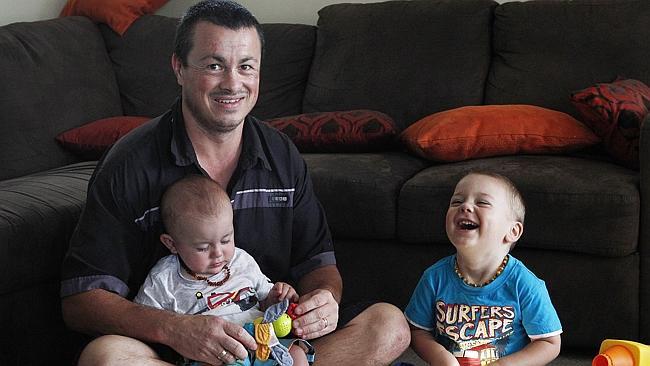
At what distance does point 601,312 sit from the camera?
2855mm

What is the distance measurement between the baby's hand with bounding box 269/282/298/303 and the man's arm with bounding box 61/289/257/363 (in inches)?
6.8

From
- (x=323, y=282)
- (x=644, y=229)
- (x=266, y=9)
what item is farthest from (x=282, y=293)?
(x=266, y=9)

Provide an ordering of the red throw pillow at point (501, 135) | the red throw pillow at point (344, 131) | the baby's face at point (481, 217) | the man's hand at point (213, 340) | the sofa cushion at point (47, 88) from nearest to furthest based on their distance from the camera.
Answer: the man's hand at point (213, 340) < the baby's face at point (481, 217) < the red throw pillow at point (501, 135) < the red throw pillow at point (344, 131) < the sofa cushion at point (47, 88)

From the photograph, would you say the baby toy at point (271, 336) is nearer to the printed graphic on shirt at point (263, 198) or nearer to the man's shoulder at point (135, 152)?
the printed graphic on shirt at point (263, 198)

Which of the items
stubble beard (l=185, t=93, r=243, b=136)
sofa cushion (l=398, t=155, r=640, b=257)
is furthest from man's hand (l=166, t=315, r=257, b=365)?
sofa cushion (l=398, t=155, r=640, b=257)

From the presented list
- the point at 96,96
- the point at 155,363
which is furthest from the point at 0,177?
the point at 155,363

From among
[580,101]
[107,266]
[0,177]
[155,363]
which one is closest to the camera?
[155,363]

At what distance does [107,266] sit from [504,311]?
2.94 ft

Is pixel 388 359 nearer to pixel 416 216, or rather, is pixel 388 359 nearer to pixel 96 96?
pixel 416 216

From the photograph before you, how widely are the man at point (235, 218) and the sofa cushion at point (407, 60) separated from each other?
4.06ft

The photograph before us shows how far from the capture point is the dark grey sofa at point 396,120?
9.06 feet

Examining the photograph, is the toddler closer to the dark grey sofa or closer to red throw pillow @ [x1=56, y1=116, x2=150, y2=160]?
the dark grey sofa

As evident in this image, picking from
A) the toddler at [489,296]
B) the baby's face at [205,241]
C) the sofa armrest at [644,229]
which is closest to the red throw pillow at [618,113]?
the sofa armrest at [644,229]

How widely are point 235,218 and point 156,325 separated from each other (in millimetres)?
366
